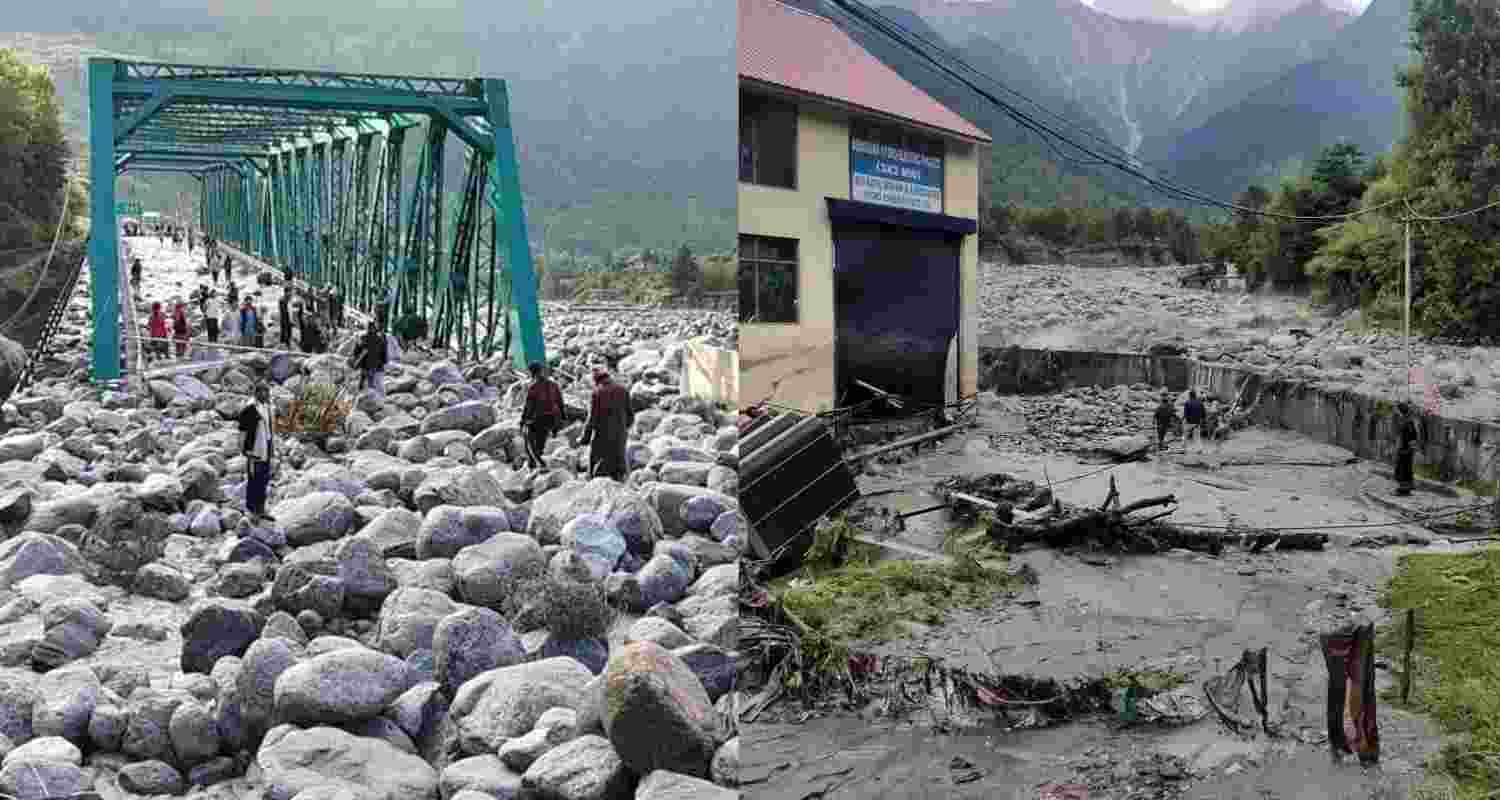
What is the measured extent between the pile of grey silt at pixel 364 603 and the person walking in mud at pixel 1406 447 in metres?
1.70

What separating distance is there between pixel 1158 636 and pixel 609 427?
97.1 inches

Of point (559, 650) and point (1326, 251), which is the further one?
point (559, 650)

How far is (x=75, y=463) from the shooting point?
3.82m

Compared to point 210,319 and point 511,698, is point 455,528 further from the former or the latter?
point 210,319

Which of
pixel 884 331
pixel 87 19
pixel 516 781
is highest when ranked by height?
pixel 87 19

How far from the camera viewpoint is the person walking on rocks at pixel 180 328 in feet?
13.5

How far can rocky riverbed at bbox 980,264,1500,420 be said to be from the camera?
9.37 feet

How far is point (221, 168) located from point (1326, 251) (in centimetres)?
386

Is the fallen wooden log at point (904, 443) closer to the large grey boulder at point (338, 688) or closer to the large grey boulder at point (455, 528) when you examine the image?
the large grey boulder at point (338, 688)

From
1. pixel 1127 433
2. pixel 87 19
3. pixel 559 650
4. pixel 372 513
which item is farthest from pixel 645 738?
pixel 87 19

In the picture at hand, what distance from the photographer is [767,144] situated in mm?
2516

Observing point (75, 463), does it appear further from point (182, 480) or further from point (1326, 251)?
point (1326, 251)

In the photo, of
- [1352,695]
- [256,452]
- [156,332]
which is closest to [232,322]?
[156,332]

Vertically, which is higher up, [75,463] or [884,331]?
[884,331]
